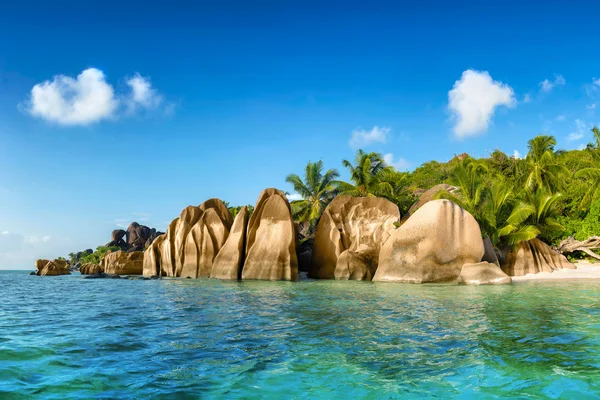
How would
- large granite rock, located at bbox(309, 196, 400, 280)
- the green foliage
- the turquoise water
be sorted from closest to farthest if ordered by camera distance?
the turquoise water
large granite rock, located at bbox(309, 196, 400, 280)
the green foliage

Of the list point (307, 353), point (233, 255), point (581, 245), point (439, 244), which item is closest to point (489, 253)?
point (439, 244)

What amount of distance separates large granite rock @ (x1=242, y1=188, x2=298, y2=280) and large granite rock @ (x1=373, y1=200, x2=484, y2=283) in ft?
20.4

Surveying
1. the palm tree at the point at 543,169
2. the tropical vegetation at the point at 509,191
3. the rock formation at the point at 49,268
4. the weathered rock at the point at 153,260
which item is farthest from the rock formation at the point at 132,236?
the palm tree at the point at 543,169

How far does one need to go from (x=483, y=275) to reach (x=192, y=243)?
1837 centimetres

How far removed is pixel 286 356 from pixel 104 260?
4317cm

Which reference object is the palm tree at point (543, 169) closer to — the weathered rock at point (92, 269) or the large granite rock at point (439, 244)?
the large granite rock at point (439, 244)

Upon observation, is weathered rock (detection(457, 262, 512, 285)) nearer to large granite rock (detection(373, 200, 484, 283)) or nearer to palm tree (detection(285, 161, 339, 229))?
large granite rock (detection(373, 200, 484, 283))

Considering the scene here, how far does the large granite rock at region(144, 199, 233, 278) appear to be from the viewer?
2878 cm

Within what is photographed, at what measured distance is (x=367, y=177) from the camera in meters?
32.8

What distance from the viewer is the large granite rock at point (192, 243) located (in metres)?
28.8

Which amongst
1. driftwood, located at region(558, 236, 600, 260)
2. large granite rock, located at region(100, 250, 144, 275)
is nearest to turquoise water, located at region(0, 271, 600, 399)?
driftwood, located at region(558, 236, 600, 260)

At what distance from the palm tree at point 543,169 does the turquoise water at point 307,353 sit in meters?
23.5

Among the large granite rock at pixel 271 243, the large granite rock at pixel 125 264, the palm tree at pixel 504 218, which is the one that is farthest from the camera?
the large granite rock at pixel 125 264

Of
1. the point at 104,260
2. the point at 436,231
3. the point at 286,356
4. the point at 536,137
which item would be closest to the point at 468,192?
the point at 436,231
